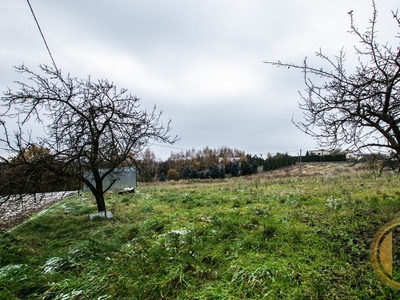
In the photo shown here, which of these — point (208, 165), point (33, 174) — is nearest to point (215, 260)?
point (33, 174)

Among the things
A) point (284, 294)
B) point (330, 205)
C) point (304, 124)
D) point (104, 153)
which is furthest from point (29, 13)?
point (330, 205)

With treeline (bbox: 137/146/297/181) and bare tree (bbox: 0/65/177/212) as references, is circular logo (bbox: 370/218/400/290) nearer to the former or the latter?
bare tree (bbox: 0/65/177/212)

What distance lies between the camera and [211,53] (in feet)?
25.5

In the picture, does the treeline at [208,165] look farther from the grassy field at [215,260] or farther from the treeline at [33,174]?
the grassy field at [215,260]

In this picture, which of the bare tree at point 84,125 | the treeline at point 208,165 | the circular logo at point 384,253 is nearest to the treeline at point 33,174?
the bare tree at point 84,125

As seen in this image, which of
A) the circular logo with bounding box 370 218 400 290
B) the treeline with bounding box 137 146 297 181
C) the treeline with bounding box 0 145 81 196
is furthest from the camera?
the treeline with bounding box 137 146 297 181

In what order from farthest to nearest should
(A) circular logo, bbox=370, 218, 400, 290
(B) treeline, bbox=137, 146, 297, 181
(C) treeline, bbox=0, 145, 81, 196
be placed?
(B) treeline, bbox=137, 146, 297, 181, (C) treeline, bbox=0, 145, 81, 196, (A) circular logo, bbox=370, 218, 400, 290

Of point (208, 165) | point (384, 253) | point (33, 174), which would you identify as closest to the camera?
point (384, 253)

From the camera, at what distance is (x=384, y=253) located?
2676mm

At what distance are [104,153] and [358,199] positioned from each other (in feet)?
22.9

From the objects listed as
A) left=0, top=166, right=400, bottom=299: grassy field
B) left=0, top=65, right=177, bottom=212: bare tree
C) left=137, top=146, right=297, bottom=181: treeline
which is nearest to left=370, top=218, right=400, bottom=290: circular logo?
left=0, top=166, right=400, bottom=299: grassy field

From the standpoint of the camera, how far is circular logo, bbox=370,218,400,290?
2.25 m

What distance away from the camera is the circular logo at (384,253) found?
7.40ft

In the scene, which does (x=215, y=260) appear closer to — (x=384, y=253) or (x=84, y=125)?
(x=384, y=253)
